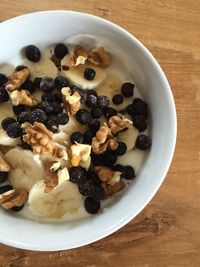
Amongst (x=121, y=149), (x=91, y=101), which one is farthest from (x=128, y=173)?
(x=91, y=101)

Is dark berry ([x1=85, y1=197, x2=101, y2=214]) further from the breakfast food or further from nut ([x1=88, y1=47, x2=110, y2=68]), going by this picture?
nut ([x1=88, y1=47, x2=110, y2=68])

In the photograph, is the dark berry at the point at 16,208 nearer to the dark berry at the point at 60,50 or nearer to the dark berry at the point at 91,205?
the dark berry at the point at 91,205

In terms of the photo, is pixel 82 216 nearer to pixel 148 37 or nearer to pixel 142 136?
pixel 142 136

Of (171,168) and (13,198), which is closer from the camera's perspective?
(13,198)

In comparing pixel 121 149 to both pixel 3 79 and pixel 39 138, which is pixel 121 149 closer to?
pixel 39 138

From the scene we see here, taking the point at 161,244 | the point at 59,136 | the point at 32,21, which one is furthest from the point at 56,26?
the point at 161,244

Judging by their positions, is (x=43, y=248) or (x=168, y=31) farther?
(x=168, y=31)
